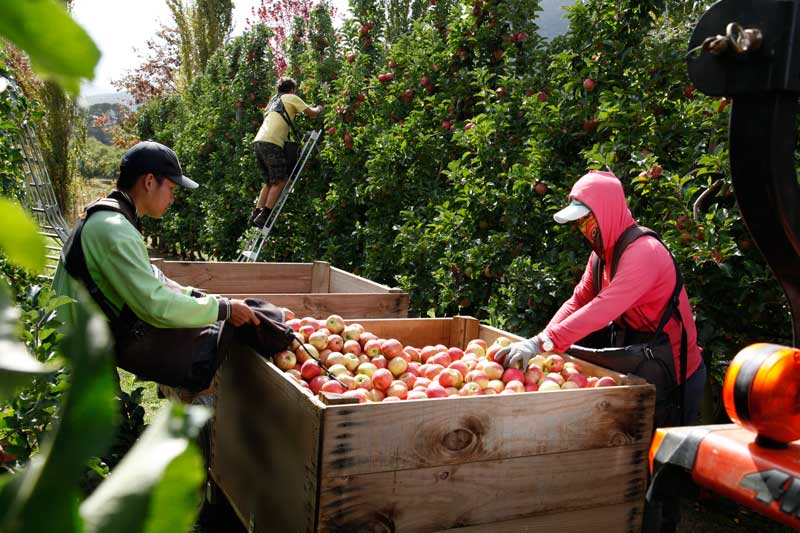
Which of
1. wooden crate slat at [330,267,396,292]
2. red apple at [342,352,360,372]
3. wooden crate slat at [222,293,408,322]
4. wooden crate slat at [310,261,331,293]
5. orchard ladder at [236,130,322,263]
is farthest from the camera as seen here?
orchard ladder at [236,130,322,263]

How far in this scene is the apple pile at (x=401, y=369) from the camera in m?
3.06

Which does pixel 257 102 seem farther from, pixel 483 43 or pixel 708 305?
pixel 708 305

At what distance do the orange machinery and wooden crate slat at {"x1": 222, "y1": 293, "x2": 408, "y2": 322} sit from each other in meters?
2.87

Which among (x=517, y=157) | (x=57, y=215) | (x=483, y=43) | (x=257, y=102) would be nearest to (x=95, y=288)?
(x=517, y=157)

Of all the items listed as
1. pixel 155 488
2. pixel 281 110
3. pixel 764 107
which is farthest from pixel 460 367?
pixel 281 110

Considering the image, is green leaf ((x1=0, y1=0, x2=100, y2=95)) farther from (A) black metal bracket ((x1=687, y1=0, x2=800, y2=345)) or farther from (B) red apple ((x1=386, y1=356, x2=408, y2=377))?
(B) red apple ((x1=386, y1=356, x2=408, y2=377))

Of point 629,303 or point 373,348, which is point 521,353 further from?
point 373,348

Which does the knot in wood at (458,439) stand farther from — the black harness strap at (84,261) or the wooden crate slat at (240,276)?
the wooden crate slat at (240,276)

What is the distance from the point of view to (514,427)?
2.61m

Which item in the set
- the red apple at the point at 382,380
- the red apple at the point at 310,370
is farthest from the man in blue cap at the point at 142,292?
the red apple at the point at 382,380

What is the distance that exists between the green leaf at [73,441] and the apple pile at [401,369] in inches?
107

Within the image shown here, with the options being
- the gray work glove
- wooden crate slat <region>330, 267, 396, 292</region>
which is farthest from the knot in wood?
wooden crate slat <region>330, 267, 396, 292</region>

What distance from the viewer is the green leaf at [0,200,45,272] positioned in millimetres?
174

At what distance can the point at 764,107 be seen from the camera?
160 centimetres
